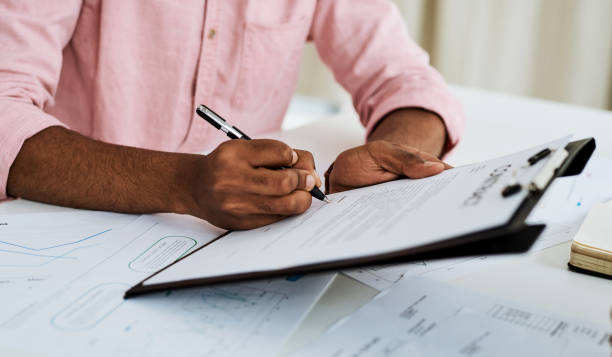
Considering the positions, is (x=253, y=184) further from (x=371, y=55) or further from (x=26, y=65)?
(x=371, y=55)

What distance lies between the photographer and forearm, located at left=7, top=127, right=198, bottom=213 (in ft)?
2.28

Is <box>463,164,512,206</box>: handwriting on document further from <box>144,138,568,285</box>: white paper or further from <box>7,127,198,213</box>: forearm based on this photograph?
<box>7,127,198,213</box>: forearm

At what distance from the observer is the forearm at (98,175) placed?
2.28 ft

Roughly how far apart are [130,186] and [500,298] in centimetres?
45

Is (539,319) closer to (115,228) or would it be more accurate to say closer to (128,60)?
(115,228)

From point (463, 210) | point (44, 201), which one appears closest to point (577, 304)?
point (463, 210)

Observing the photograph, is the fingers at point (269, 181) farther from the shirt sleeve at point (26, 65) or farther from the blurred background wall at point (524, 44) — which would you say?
the blurred background wall at point (524, 44)

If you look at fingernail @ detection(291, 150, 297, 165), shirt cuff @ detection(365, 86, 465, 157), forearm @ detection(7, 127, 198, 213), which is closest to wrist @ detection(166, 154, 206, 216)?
forearm @ detection(7, 127, 198, 213)

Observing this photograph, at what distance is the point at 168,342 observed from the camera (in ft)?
1.53

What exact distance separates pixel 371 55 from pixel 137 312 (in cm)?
80

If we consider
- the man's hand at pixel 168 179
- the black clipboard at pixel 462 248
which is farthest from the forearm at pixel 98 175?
the black clipboard at pixel 462 248

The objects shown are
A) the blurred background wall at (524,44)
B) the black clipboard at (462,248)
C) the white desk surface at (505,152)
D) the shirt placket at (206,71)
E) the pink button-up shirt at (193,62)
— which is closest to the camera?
the black clipboard at (462,248)

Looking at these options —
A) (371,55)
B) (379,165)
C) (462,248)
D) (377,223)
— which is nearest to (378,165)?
(379,165)

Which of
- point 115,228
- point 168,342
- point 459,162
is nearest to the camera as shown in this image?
point 168,342
